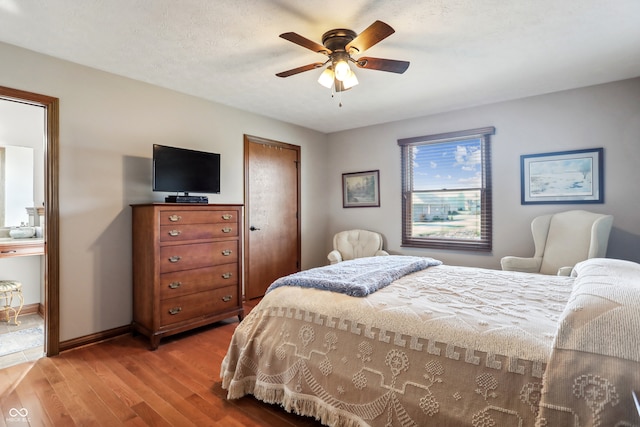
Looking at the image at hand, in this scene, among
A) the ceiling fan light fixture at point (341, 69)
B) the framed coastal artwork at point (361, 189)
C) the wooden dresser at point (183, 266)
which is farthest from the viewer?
the framed coastal artwork at point (361, 189)

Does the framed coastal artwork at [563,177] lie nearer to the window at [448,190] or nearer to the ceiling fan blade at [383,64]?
the window at [448,190]

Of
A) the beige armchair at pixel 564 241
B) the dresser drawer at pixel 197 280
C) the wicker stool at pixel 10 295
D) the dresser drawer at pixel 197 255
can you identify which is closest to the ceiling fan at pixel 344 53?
the dresser drawer at pixel 197 255

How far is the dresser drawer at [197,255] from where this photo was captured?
2904 millimetres

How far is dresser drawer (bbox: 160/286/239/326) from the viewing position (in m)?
2.91

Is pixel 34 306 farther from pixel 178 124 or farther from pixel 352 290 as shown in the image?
pixel 352 290

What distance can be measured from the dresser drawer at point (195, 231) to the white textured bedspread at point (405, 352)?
1254 mm

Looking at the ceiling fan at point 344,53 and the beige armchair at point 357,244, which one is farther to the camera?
the beige armchair at point 357,244

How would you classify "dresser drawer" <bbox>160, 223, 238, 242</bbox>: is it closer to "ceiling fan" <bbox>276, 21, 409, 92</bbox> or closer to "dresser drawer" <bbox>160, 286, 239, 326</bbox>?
"dresser drawer" <bbox>160, 286, 239, 326</bbox>

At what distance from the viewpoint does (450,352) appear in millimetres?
1362

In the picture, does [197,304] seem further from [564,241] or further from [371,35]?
[564,241]

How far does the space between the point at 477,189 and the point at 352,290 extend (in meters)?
3.00

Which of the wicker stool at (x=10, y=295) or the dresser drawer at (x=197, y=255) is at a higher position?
the dresser drawer at (x=197, y=255)

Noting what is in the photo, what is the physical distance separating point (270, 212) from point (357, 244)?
1.38m

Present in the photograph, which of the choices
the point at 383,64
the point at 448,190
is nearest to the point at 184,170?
the point at 383,64
